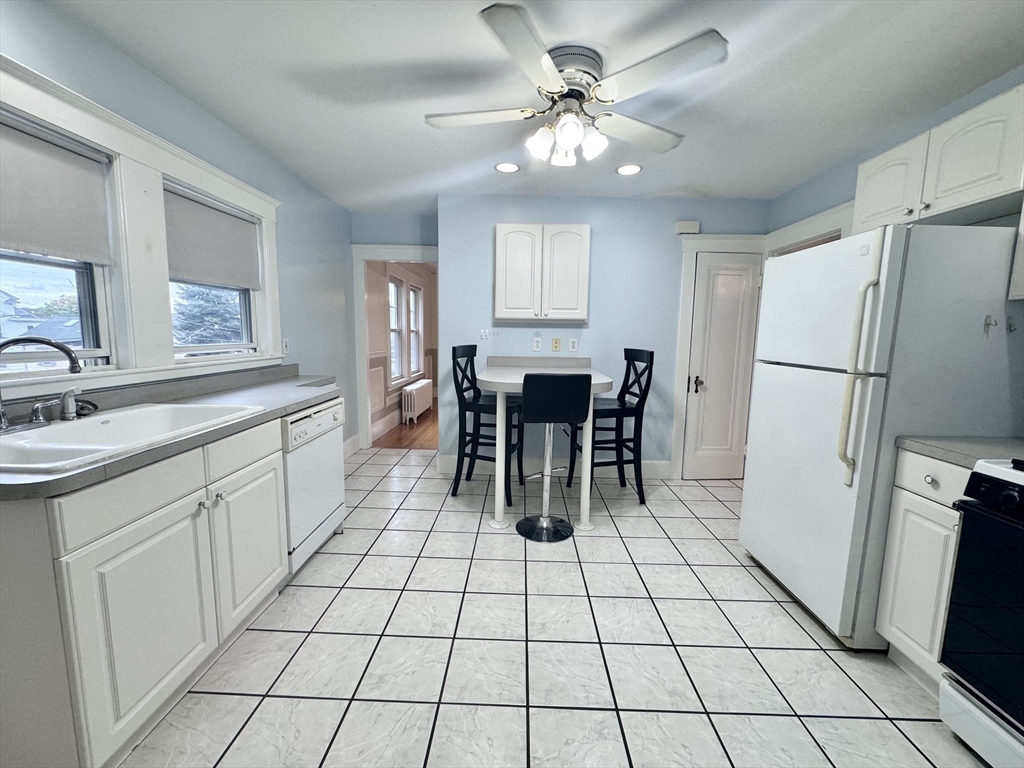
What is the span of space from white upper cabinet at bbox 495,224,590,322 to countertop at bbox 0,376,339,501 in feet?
5.01

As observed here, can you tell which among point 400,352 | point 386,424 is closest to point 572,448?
point 386,424

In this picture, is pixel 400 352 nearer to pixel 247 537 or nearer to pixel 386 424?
pixel 386 424

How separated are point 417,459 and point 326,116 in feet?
9.24

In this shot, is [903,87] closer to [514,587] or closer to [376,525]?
[514,587]

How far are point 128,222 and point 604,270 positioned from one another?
9.45 feet

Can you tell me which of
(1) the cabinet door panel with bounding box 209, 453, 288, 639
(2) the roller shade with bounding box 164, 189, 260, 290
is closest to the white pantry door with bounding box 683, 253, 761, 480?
(1) the cabinet door panel with bounding box 209, 453, 288, 639

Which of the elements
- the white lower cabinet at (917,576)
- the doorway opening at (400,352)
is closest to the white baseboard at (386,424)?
the doorway opening at (400,352)

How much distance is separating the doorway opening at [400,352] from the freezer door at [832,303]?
11.0 feet

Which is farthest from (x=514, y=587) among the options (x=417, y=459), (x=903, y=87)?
(x=903, y=87)

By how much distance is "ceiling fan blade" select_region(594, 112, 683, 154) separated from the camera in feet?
5.42

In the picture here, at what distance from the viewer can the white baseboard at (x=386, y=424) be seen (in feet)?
14.7

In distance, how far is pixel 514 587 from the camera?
190 cm

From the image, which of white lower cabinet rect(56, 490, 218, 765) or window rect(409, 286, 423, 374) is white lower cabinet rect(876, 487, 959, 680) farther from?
window rect(409, 286, 423, 374)

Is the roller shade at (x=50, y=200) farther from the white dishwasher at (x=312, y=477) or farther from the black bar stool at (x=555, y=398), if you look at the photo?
the black bar stool at (x=555, y=398)
